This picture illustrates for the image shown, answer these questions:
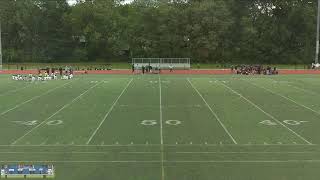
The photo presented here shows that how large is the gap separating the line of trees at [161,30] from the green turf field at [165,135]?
1860 inches

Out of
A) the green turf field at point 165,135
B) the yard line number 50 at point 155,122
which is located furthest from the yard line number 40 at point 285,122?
the yard line number 50 at point 155,122

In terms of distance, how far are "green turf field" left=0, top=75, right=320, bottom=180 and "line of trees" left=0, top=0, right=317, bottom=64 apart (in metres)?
47.2

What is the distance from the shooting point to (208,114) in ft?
72.0

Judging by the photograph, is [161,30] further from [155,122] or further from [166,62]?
[155,122]

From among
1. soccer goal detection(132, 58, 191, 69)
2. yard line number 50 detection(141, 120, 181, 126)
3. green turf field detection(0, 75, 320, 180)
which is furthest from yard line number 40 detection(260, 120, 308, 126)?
soccer goal detection(132, 58, 191, 69)

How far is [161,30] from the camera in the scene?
251ft

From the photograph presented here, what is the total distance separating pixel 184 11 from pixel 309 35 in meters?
19.1

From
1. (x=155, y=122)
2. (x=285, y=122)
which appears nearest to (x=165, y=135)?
(x=155, y=122)

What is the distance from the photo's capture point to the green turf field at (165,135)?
12664 millimetres

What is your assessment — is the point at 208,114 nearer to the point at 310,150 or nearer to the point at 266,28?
the point at 310,150

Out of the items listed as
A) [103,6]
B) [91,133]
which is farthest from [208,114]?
[103,6]

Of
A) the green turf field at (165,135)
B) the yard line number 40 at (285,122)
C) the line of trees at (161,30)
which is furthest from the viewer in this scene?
the line of trees at (161,30)

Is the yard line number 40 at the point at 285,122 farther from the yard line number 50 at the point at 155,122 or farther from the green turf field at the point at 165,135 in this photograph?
the yard line number 50 at the point at 155,122

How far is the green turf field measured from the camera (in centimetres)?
1266
